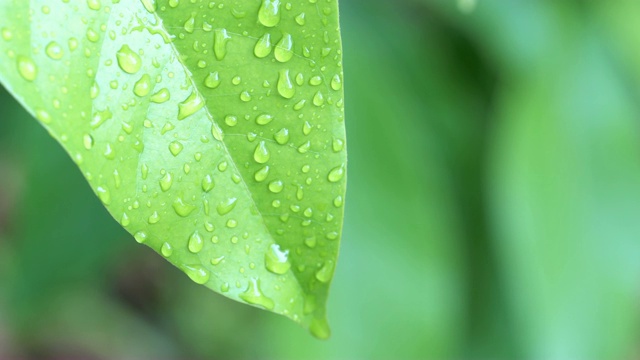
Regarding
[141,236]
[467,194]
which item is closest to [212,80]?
[141,236]

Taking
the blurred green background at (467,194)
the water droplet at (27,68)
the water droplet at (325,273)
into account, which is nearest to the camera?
the water droplet at (27,68)

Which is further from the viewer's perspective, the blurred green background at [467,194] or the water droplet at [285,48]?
the blurred green background at [467,194]

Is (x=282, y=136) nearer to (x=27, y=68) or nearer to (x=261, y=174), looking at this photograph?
(x=261, y=174)

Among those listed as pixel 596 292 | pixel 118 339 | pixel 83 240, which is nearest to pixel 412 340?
pixel 596 292

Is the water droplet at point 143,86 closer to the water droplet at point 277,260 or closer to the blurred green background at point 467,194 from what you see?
the water droplet at point 277,260

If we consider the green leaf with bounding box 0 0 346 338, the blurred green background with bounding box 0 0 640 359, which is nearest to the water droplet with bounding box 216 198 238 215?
the green leaf with bounding box 0 0 346 338

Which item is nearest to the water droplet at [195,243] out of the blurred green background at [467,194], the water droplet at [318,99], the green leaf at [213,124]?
the green leaf at [213,124]
